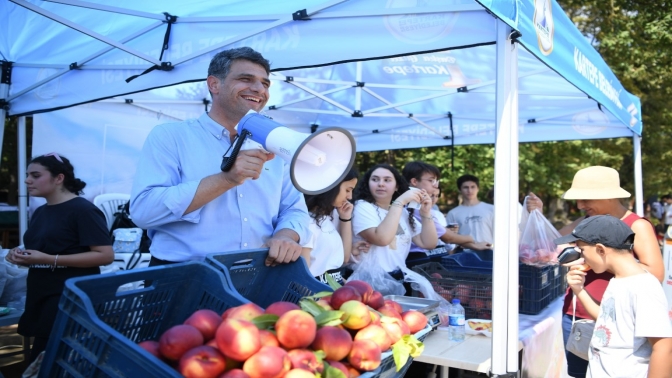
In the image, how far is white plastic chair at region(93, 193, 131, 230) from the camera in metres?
5.88

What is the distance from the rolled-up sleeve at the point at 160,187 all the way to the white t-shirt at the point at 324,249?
52.3 inches

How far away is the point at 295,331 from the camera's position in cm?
120

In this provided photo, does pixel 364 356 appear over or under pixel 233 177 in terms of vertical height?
under

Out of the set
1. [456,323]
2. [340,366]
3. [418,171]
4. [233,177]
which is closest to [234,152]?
[233,177]

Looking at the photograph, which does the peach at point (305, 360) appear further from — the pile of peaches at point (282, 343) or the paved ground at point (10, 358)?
the paved ground at point (10, 358)

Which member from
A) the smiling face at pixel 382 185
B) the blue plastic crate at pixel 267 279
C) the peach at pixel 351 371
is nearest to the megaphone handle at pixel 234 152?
the blue plastic crate at pixel 267 279

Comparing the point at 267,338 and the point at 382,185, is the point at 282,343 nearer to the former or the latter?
the point at 267,338

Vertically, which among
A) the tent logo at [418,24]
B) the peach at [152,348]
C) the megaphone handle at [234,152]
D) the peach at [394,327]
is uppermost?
the tent logo at [418,24]

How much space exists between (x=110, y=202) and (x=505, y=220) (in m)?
4.83

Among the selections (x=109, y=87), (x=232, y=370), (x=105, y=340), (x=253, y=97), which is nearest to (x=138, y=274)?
(x=105, y=340)

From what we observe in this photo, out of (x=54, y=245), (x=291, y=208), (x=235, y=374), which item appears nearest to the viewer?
(x=235, y=374)

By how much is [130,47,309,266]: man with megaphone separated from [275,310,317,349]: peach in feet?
1.96

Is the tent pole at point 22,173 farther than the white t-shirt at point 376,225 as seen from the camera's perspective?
Yes

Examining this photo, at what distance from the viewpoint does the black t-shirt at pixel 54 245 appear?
122 inches
